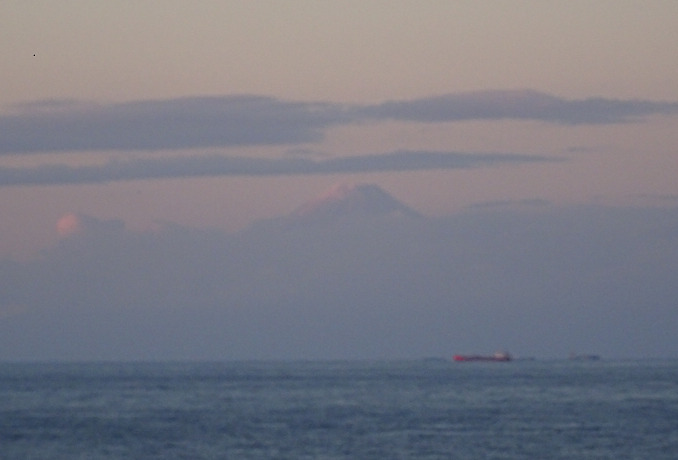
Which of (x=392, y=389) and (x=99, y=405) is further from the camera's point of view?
(x=392, y=389)

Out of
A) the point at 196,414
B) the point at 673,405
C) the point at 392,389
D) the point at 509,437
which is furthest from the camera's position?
the point at 392,389

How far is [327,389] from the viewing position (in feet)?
575

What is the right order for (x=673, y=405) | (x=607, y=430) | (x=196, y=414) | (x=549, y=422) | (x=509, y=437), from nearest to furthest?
1. (x=509, y=437)
2. (x=607, y=430)
3. (x=549, y=422)
4. (x=196, y=414)
5. (x=673, y=405)

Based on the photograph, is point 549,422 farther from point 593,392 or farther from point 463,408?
point 593,392

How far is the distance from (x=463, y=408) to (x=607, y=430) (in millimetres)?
30032

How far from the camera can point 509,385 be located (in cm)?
18350

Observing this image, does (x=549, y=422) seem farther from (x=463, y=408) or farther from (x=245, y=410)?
(x=245, y=410)

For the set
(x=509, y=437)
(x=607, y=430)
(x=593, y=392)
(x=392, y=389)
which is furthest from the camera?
(x=392, y=389)

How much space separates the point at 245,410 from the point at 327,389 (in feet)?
172

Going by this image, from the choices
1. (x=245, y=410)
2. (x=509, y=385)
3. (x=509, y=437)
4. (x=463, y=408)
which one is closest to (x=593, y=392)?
(x=509, y=385)

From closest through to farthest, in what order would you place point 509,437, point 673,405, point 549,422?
point 509,437
point 549,422
point 673,405

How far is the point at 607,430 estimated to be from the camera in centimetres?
9444

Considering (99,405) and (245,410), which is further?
(99,405)

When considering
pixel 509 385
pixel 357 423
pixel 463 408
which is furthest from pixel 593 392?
pixel 357 423
